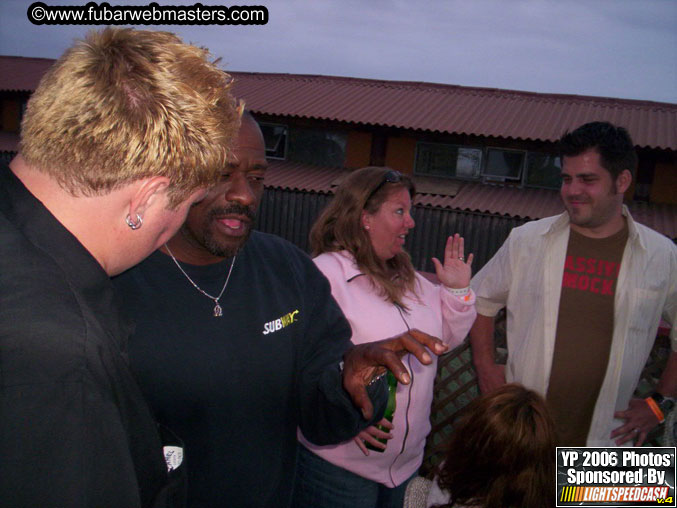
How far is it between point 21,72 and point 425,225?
17.1 metres

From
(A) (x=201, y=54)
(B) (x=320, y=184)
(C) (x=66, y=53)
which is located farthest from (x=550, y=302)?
(B) (x=320, y=184)

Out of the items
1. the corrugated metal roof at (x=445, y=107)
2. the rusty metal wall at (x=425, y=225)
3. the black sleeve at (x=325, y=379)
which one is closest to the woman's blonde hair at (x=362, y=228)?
the black sleeve at (x=325, y=379)

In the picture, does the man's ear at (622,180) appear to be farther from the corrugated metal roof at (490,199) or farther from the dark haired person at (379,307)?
the corrugated metal roof at (490,199)

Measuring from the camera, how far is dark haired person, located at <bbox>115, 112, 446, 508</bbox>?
5.21 feet

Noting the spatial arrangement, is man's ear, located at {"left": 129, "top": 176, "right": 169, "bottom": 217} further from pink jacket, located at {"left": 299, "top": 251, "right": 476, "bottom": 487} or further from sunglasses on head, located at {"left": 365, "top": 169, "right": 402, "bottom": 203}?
sunglasses on head, located at {"left": 365, "top": 169, "right": 402, "bottom": 203}

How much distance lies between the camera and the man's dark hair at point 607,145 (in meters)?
3.03

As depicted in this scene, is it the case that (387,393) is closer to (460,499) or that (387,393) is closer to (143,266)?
(460,499)

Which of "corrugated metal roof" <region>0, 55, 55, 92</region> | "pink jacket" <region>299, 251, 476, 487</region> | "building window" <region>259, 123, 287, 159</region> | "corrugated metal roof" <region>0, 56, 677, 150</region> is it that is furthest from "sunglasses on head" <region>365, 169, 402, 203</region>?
"corrugated metal roof" <region>0, 55, 55, 92</region>

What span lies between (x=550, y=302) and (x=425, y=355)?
194cm

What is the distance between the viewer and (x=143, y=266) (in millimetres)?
1732

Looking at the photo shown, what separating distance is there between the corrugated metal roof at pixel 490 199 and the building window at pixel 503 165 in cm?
37

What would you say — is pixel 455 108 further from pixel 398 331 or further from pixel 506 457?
pixel 506 457

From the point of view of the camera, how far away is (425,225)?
45.9 ft

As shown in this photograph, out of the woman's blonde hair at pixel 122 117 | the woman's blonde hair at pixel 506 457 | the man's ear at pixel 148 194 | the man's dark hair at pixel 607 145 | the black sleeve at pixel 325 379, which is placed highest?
the man's dark hair at pixel 607 145
